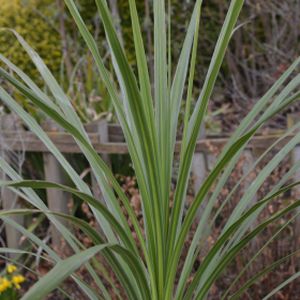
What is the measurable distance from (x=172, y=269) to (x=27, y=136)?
2141 millimetres

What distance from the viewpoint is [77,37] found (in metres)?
5.64

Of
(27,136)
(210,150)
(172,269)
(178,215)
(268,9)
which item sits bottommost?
(172,269)

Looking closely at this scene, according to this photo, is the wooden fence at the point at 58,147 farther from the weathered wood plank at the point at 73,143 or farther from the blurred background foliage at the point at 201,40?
the blurred background foliage at the point at 201,40

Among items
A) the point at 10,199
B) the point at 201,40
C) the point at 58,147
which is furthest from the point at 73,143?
the point at 201,40

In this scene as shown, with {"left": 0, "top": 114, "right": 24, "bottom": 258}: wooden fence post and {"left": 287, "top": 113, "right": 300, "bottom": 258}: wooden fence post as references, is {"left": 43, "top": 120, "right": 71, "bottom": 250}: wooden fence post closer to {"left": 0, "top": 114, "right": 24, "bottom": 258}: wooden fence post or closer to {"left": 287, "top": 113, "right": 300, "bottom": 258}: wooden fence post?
{"left": 0, "top": 114, "right": 24, "bottom": 258}: wooden fence post

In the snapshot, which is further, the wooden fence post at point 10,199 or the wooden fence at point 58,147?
the wooden fence post at point 10,199

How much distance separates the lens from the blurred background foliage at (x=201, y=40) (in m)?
5.05

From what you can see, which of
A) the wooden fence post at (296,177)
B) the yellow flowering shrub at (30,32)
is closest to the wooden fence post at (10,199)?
the wooden fence post at (296,177)

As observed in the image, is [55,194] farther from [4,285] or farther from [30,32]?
[30,32]

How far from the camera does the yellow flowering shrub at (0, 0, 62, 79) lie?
5.37 meters

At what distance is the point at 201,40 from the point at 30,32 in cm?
169

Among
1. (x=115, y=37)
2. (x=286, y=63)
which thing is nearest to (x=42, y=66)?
(x=115, y=37)

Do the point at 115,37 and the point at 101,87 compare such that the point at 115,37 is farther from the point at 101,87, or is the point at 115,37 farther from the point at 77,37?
the point at 77,37

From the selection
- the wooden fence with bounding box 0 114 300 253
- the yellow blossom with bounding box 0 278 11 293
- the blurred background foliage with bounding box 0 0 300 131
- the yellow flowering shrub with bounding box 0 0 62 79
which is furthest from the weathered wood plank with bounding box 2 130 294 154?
the yellow flowering shrub with bounding box 0 0 62 79
